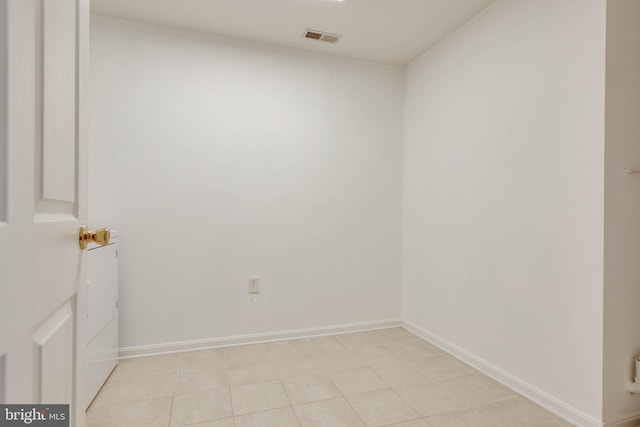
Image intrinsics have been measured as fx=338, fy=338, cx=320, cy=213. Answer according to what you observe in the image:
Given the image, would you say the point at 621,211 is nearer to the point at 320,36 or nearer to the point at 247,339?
the point at 320,36

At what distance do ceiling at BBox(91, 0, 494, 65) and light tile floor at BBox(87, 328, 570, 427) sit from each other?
7.81ft

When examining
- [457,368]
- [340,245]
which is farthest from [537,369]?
[340,245]

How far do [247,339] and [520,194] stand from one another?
216 centimetres

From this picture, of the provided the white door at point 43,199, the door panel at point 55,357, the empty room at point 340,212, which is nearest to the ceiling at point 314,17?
the empty room at point 340,212

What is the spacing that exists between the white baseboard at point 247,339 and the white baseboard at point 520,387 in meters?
0.49

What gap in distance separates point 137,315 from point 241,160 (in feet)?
4.45

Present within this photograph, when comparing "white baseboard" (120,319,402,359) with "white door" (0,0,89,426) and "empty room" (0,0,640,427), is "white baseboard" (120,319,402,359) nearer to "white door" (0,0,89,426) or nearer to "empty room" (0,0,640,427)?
"empty room" (0,0,640,427)

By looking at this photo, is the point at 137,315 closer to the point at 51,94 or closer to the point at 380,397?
the point at 380,397

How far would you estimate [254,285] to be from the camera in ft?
8.76

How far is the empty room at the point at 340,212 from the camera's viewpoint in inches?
61.7

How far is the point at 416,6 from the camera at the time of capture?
222 cm

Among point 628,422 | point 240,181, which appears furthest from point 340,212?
point 628,422

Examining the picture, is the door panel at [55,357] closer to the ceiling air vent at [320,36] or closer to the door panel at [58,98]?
the door panel at [58,98]

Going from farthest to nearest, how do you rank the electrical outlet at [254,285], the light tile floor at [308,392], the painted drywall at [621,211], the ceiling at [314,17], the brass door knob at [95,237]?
the electrical outlet at [254,285] < the ceiling at [314,17] < the light tile floor at [308,392] < the painted drywall at [621,211] < the brass door knob at [95,237]
